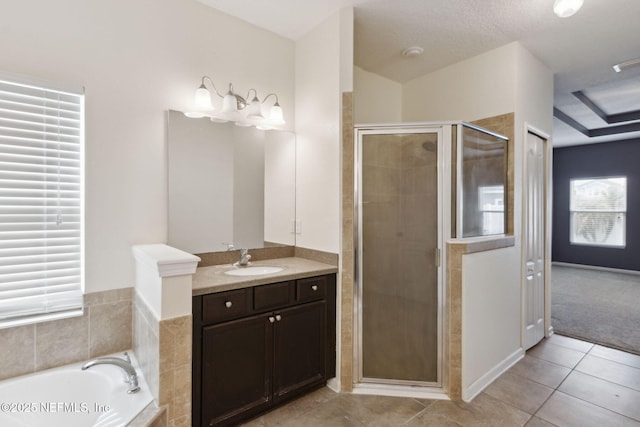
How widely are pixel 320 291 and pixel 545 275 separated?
2.64m

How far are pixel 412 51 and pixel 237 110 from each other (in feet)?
5.49

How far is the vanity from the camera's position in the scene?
1.73 metres

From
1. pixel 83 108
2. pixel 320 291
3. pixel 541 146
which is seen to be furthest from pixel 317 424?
pixel 541 146

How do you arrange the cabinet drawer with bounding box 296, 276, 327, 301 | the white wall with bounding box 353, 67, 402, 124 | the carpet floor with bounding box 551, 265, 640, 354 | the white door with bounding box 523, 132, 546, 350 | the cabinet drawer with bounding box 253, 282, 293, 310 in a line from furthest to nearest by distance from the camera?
the carpet floor with bounding box 551, 265, 640, 354 → the white wall with bounding box 353, 67, 402, 124 → the white door with bounding box 523, 132, 546, 350 → the cabinet drawer with bounding box 296, 276, 327, 301 → the cabinet drawer with bounding box 253, 282, 293, 310

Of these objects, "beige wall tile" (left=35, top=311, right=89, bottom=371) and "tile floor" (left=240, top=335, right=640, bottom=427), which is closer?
"beige wall tile" (left=35, top=311, right=89, bottom=371)

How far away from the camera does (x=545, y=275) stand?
3346 mm

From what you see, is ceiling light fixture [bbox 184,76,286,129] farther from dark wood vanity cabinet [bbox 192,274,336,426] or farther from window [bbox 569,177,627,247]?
window [bbox 569,177,627,247]

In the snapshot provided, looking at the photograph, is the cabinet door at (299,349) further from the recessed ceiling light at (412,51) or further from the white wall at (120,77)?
the recessed ceiling light at (412,51)

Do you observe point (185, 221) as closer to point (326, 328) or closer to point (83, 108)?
point (83, 108)

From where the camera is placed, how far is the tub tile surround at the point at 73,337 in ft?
5.44

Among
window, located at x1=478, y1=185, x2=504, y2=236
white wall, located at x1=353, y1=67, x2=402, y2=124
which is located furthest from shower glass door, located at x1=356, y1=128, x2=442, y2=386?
white wall, located at x1=353, y1=67, x2=402, y2=124

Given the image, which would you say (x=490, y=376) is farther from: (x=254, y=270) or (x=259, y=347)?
(x=254, y=270)

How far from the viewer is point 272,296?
1983 mm

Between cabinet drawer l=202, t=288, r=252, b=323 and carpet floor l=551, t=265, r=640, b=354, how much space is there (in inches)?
137
